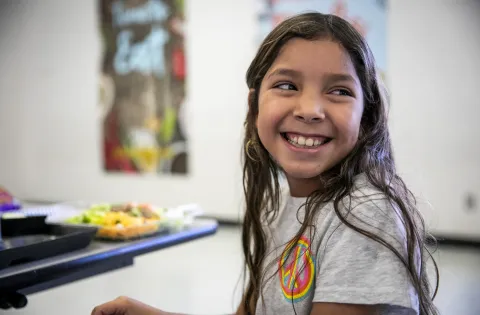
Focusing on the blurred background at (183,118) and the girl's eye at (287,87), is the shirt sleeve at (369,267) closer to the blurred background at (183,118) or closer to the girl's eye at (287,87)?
the girl's eye at (287,87)

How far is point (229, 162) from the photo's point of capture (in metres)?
5.18

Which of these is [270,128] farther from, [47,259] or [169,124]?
[169,124]

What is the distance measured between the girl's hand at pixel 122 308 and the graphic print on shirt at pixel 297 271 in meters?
0.35

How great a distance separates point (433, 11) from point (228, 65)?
1.77m

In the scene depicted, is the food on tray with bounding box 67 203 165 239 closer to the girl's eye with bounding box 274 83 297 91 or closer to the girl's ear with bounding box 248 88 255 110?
the girl's ear with bounding box 248 88 255 110

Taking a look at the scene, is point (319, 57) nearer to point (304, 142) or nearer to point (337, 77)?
point (337, 77)

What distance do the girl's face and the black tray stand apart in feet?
1.97

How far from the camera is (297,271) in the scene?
3.54 ft

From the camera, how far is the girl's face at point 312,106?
3.61 ft

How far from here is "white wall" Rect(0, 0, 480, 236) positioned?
405 cm

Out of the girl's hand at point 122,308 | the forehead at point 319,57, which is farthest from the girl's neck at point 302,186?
the girl's hand at point 122,308

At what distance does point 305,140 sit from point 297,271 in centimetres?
25

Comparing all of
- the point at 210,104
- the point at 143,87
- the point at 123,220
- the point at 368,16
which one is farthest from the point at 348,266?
the point at 143,87

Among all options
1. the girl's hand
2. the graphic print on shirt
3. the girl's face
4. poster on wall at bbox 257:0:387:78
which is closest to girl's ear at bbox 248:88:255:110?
the girl's face
